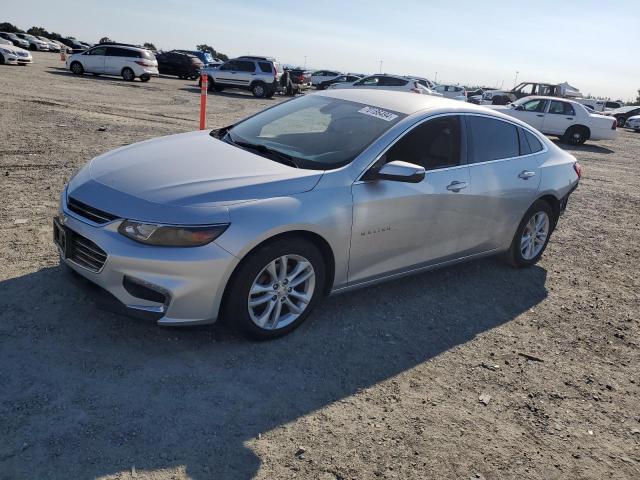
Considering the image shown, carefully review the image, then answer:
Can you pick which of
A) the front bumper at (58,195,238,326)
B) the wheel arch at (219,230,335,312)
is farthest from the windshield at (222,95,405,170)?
the front bumper at (58,195,238,326)

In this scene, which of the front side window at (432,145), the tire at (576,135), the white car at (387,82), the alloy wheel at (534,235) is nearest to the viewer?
the front side window at (432,145)

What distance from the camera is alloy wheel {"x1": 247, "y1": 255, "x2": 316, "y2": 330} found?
358 cm

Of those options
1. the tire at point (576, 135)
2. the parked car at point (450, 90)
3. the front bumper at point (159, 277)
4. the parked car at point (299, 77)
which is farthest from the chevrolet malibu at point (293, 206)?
the parked car at point (299, 77)

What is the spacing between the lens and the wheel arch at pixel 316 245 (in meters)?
3.41

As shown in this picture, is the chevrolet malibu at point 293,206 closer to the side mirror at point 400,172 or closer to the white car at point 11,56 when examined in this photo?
the side mirror at point 400,172

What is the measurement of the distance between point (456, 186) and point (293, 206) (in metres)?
1.64

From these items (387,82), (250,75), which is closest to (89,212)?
(387,82)

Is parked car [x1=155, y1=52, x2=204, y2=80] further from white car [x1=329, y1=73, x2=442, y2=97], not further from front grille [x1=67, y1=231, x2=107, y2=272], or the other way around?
front grille [x1=67, y1=231, x2=107, y2=272]

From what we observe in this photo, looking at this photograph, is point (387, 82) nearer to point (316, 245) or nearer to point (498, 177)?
point (498, 177)

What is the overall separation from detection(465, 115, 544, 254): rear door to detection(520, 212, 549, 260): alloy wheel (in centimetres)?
28

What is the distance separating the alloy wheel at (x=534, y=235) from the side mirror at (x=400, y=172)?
2123 mm

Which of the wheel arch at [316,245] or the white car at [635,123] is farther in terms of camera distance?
the white car at [635,123]

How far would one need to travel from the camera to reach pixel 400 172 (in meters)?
3.83

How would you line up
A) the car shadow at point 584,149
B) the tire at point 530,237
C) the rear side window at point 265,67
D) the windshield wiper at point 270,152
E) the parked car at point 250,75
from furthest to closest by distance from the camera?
the rear side window at point 265,67
the parked car at point 250,75
the car shadow at point 584,149
the tire at point 530,237
the windshield wiper at point 270,152
